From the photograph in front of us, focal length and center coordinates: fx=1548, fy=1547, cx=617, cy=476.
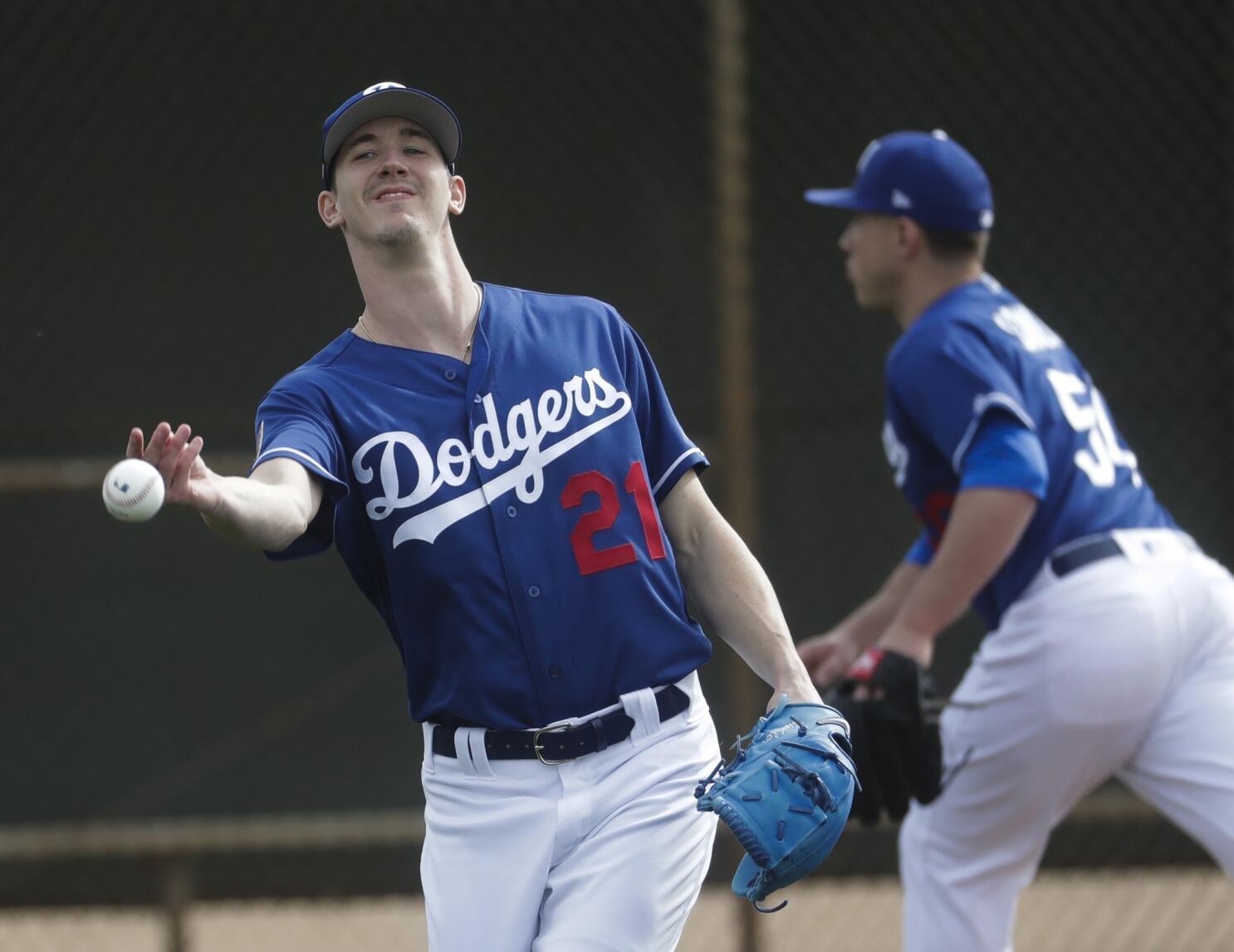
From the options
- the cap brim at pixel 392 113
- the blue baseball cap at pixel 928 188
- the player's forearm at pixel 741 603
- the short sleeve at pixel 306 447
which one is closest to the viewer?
the short sleeve at pixel 306 447

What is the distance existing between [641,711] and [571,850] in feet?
0.78

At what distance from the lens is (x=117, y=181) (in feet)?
18.2

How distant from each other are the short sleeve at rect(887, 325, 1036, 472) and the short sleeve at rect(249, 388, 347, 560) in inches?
58.6

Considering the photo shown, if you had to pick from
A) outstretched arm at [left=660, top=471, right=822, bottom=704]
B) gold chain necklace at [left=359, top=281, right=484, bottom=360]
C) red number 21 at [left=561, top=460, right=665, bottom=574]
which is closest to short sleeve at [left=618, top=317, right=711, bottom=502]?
outstretched arm at [left=660, top=471, right=822, bottom=704]

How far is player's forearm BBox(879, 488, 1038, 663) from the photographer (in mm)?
3195

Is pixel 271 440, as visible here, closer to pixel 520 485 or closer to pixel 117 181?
pixel 520 485

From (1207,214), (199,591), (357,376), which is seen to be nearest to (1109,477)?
(357,376)

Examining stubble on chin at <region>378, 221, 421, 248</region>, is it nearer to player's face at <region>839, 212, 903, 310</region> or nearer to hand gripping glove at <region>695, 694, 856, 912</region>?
hand gripping glove at <region>695, 694, 856, 912</region>

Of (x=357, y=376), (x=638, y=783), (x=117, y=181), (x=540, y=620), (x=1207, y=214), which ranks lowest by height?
(x=638, y=783)

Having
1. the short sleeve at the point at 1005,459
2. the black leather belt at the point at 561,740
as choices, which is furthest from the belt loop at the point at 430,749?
the short sleeve at the point at 1005,459

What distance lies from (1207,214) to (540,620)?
13.8 ft

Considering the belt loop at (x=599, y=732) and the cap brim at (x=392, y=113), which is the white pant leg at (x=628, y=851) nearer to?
the belt loop at (x=599, y=732)

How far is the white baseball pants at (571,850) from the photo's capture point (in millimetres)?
2330

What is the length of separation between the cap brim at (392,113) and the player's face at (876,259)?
4.83ft
